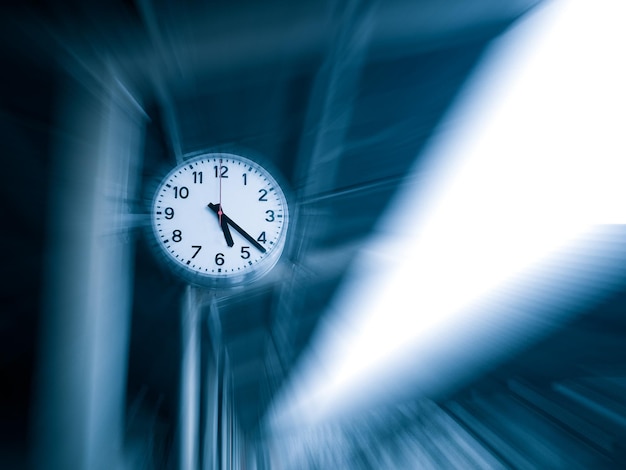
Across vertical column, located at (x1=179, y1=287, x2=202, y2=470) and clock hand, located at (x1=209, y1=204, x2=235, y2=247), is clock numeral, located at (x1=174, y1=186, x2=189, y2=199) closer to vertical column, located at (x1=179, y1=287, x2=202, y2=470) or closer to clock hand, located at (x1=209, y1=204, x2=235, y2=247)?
clock hand, located at (x1=209, y1=204, x2=235, y2=247)

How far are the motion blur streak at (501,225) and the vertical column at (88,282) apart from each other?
918 mm

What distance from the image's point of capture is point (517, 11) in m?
1.29

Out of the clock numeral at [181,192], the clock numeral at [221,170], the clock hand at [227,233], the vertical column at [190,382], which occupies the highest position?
the clock numeral at [221,170]

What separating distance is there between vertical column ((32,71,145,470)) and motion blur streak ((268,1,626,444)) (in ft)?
3.01

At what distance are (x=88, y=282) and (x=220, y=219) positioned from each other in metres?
0.39

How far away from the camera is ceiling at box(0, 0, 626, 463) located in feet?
4.25

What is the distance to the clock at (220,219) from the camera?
1414 mm

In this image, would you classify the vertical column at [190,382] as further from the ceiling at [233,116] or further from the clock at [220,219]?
the clock at [220,219]

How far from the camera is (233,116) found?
153 cm

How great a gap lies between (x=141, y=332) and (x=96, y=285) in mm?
302

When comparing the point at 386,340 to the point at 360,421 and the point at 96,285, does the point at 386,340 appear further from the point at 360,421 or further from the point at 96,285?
the point at 96,285

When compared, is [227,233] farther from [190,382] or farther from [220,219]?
[190,382]

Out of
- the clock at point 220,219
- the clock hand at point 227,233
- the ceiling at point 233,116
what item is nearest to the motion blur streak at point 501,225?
the ceiling at point 233,116

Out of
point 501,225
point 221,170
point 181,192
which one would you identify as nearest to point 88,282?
point 181,192
